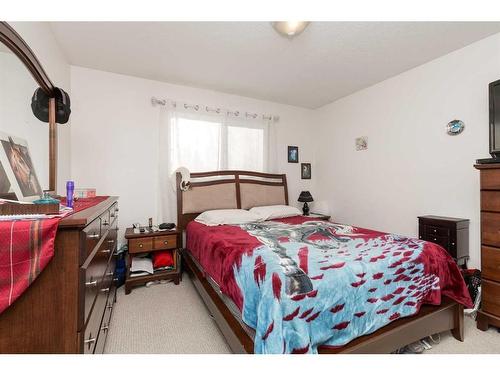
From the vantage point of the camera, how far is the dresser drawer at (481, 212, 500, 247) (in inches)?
69.1

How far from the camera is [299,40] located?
2.25m

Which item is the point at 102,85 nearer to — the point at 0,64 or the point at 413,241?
the point at 0,64

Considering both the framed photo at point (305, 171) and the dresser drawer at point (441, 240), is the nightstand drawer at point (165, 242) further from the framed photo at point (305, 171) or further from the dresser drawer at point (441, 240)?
the dresser drawer at point (441, 240)

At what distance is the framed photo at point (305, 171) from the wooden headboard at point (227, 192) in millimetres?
504

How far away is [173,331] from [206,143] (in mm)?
2387

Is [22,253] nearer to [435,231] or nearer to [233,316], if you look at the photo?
[233,316]

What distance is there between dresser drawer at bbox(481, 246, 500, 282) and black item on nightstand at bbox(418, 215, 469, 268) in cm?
40

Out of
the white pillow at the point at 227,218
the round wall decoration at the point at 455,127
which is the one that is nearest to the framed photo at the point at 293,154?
the white pillow at the point at 227,218

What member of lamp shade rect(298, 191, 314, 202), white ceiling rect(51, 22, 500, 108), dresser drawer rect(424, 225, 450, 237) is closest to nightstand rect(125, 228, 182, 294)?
white ceiling rect(51, 22, 500, 108)

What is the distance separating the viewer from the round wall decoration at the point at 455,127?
7.78 ft
